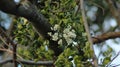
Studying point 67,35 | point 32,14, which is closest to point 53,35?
point 67,35

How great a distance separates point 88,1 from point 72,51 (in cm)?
137

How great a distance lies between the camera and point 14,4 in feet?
4.21

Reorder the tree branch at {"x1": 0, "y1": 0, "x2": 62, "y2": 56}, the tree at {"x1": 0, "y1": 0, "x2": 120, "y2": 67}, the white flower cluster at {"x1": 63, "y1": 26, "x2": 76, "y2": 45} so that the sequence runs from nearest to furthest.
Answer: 1. the tree branch at {"x1": 0, "y1": 0, "x2": 62, "y2": 56}
2. the tree at {"x1": 0, "y1": 0, "x2": 120, "y2": 67}
3. the white flower cluster at {"x1": 63, "y1": 26, "x2": 76, "y2": 45}

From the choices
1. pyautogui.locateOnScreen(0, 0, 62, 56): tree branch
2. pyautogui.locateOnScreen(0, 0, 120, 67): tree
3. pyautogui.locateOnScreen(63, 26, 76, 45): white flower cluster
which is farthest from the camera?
pyautogui.locateOnScreen(63, 26, 76, 45): white flower cluster

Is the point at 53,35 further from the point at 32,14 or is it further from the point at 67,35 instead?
the point at 32,14

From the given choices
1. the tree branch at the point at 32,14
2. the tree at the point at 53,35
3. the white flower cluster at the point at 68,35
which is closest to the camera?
the tree branch at the point at 32,14

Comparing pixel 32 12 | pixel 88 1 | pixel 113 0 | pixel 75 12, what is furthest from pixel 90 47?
pixel 113 0

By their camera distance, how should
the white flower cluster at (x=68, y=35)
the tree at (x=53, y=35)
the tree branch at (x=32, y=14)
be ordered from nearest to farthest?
the tree branch at (x=32, y=14), the tree at (x=53, y=35), the white flower cluster at (x=68, y=35)

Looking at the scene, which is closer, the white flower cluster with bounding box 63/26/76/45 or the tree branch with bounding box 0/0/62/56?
the tree branch with bounding box 0/0/62/56

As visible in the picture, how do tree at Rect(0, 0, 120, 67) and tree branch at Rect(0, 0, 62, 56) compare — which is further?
tree at Rect(0, 0, 120, 67)

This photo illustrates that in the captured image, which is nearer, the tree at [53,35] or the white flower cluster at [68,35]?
the tree at [53,35]

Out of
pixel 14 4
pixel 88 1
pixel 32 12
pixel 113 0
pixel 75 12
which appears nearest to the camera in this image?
pixel 14 4

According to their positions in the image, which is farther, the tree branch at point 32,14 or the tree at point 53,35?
the tree at point 53,35

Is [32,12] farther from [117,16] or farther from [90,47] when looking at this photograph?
[117,16]
